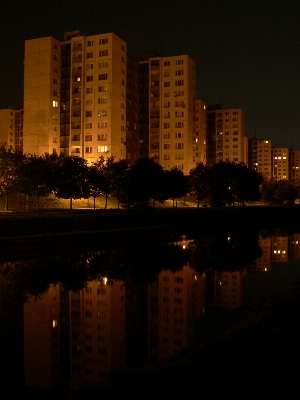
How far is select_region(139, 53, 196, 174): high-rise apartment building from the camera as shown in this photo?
415ft

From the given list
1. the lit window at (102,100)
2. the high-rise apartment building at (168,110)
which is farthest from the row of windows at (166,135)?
the lit window at (102,100)

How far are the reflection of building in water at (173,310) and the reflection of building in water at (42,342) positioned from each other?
2.04 metres

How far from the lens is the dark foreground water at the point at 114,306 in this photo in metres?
9.76

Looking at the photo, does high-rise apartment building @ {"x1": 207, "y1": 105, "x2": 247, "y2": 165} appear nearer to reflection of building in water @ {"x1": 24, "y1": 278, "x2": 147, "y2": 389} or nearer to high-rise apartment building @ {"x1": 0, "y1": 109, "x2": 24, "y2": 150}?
high-rise apartment building @ {"x1": 0, "y1": 109, "x2": 24, "y2": 150}

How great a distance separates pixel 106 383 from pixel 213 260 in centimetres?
1950

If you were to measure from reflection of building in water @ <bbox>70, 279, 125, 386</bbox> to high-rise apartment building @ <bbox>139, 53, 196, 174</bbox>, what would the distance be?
4323 inches

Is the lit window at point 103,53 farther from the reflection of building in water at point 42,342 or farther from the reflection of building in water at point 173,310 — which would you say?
the reflection of building in water at point 42,342

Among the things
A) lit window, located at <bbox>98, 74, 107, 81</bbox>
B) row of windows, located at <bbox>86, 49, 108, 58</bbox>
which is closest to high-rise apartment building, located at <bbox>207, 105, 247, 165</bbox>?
lit window, located at <bbox>98, 74, 107, 81</bbox>

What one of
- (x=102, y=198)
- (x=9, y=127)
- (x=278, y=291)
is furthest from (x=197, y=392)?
(x=9, y=127)

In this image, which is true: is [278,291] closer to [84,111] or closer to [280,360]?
[280,360]

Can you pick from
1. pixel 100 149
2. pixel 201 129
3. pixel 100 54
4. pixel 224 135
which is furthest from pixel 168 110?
pixel 224 135

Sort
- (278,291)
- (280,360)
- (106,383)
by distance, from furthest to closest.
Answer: (278,291), (280,360), (106,383)

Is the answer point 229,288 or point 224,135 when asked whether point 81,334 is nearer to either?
point 229,288

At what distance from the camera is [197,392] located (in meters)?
6.92
